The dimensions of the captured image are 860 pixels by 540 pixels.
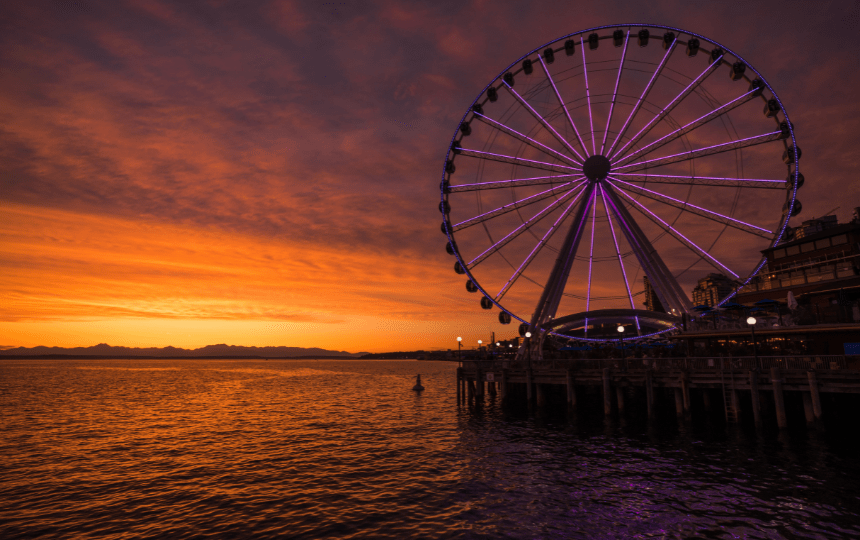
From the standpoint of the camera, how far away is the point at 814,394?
24875 millimetres

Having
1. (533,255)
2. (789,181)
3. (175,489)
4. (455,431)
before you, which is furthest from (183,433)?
(789,181)

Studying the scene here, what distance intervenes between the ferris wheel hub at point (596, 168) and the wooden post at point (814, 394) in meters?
22.6

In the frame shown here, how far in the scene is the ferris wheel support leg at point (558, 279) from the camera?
4262 centimetres

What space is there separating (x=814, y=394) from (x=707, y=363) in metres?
6.49

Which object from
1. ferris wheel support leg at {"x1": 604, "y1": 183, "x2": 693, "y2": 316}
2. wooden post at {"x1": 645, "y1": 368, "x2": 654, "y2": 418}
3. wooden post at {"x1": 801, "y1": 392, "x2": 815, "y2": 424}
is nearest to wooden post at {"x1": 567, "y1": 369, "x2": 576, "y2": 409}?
wooden post at {"x1": 645, "y1": 368, "x2": 654, "y2": 418}

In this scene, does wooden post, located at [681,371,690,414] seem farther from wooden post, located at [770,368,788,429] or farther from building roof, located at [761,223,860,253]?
building roof, located at [761,223,860,253]

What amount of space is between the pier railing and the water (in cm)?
372

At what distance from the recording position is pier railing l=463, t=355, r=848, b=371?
2630cm

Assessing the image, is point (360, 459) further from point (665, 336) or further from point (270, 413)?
point (665, 336)

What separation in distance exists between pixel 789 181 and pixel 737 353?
46.2 feet

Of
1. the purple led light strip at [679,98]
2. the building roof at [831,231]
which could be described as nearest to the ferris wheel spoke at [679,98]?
the purple led light strip at [679,98]

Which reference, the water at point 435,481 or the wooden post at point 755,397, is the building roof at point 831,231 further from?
the water at point 435,481

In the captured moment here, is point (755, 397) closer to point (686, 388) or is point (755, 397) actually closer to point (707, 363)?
point (686, 388)

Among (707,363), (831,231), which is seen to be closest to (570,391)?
(707,363)
